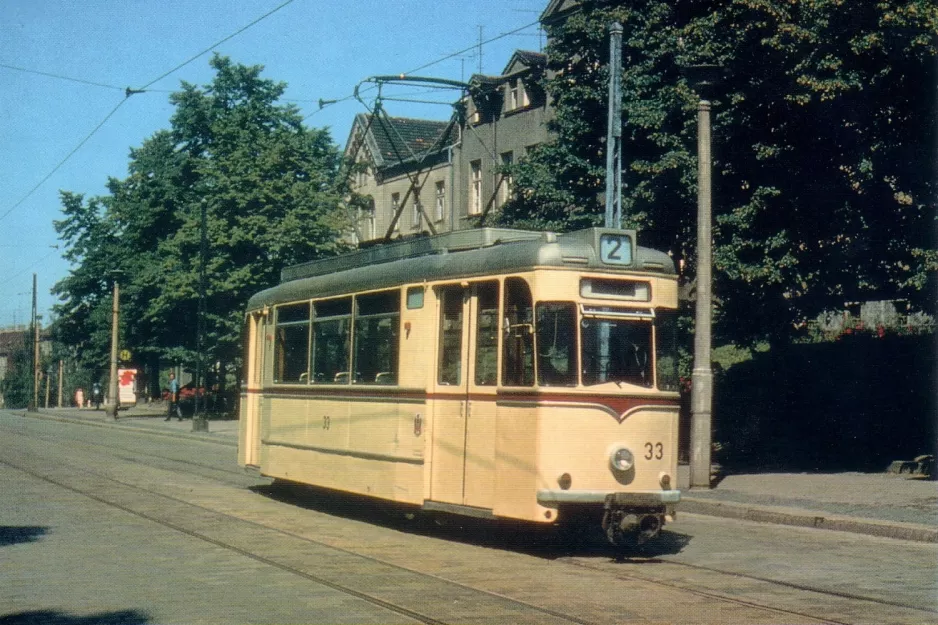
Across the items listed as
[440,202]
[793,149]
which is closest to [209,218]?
[440,202]

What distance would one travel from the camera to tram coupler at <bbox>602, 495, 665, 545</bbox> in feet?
38.5

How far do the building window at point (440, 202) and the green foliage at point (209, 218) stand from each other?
24.3ft

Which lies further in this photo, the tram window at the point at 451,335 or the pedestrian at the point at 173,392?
the pedestrian at the point at 173,392

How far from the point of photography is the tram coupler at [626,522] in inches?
462

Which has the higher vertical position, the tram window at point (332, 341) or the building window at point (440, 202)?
the building window at point (440, 202)

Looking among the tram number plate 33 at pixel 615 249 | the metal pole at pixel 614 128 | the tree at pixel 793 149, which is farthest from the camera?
the metal pole at pixel 614 128

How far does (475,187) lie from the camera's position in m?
53.6

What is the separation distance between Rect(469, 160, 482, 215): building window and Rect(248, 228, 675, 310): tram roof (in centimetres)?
3617

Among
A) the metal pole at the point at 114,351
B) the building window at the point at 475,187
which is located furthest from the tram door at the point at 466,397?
the metal pole at the point at 114,351

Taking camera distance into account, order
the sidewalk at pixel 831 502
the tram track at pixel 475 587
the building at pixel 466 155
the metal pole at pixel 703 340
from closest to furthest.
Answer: the tram track at pixel 475 587
the sidewalk at pixel 831 502
the metal pole at pixel 703 340
the building at pixel 466 155

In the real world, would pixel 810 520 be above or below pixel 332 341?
below

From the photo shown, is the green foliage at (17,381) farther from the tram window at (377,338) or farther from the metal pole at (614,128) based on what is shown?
the tram window at (377,338)

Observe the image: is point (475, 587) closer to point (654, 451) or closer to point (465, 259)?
point (654, 451)

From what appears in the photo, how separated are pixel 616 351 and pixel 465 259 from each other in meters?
1.94
